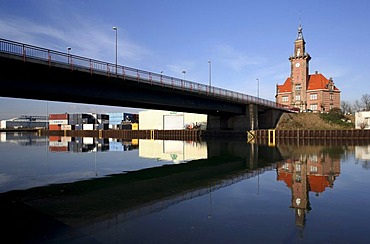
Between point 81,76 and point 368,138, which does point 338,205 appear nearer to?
point 81,76

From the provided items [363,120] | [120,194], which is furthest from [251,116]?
[120,194]

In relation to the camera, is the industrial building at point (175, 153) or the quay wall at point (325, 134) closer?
the industrial building at point (175, 153)

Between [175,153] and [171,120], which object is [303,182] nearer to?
[175,153]

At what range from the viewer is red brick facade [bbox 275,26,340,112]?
9362 centimetres

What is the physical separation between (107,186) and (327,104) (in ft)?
310

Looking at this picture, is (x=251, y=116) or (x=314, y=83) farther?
(x=314, y=83)

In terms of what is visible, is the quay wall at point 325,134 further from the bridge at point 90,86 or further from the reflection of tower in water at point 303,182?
the reflection of tower in water at point 303,182

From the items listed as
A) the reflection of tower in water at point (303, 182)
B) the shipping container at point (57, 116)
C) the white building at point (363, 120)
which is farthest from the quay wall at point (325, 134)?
the shipping container at point (57, 116)

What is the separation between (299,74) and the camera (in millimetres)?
97000

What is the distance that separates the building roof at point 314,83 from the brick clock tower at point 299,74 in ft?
6.46

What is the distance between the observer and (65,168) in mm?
20141

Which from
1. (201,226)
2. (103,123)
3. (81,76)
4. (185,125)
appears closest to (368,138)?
(185,125)

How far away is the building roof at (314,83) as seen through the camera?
310ft

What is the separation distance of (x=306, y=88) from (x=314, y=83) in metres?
Result: 3.33
